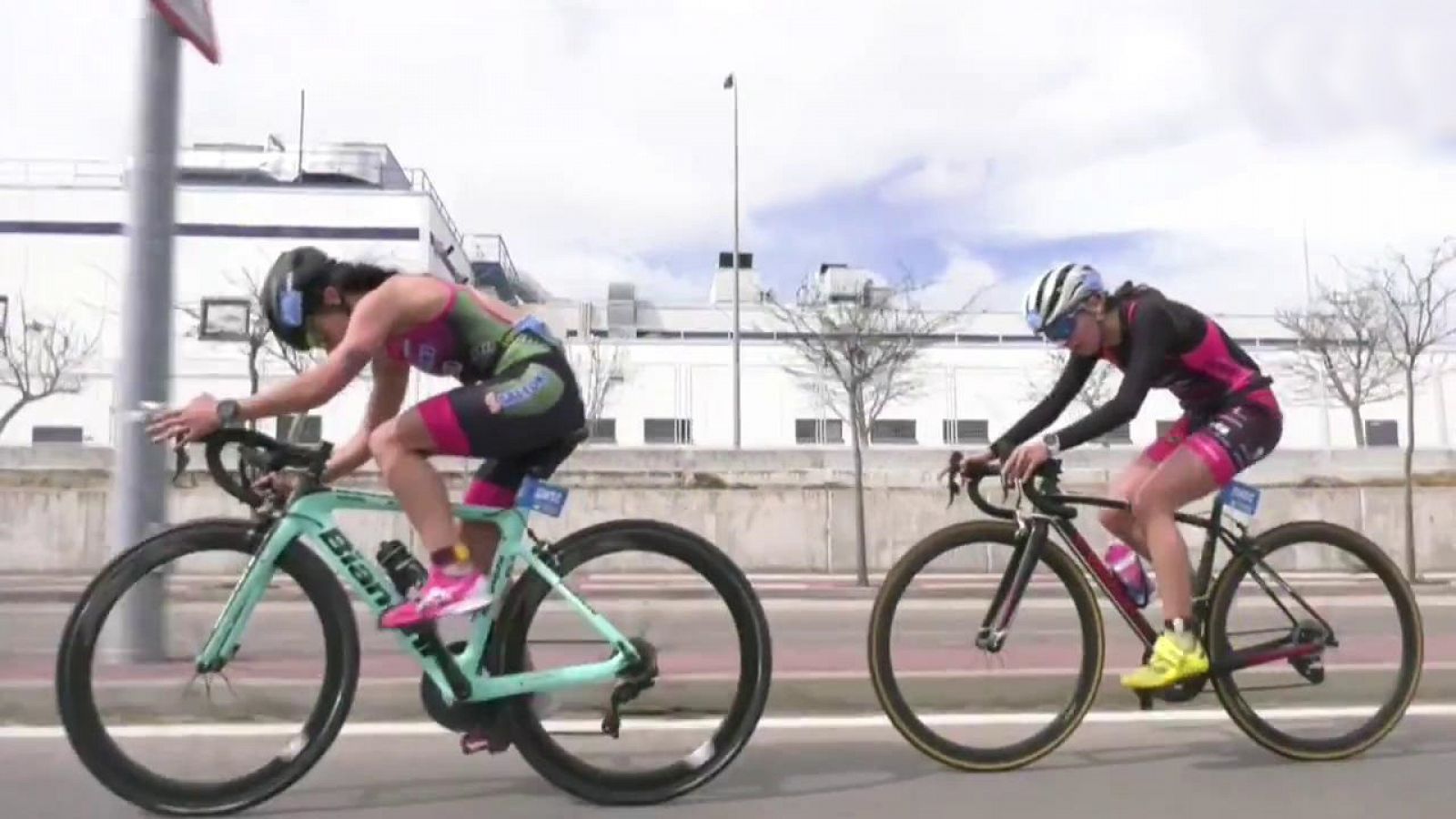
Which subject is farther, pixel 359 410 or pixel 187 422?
pixel 359 410

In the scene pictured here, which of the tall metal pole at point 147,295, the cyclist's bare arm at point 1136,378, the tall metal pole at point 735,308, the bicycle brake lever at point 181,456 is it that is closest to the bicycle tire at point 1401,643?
the cyclist's bare arm at point 1136,378

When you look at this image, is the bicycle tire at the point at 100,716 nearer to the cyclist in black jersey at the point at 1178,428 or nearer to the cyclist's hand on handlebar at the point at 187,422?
the cyclist's hand on handlebar at the point at 187,422

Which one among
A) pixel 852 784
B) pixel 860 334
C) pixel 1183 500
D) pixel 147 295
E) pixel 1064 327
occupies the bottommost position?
pixel 852 784

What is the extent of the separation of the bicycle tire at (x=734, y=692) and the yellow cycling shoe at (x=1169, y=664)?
126 cm

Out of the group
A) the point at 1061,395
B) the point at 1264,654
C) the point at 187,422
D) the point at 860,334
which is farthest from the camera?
the point at 860,334

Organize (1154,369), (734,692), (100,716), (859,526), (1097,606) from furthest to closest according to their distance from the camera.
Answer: (859,526) → (1097,606) → (1154,369) → (734,692) → (100,716)

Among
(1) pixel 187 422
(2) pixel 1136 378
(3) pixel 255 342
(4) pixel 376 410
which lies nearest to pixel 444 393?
(4) pixel 376 410

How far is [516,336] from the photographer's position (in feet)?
11.7

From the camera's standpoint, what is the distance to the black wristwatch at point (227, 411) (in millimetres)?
3189

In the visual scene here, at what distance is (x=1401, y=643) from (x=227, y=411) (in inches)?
163

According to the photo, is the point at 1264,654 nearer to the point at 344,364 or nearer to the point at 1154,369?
the point at 1154,369

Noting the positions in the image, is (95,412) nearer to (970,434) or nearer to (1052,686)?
(970,434)

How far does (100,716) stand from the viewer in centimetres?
336

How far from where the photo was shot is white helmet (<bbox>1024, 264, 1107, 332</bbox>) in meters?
4.05
